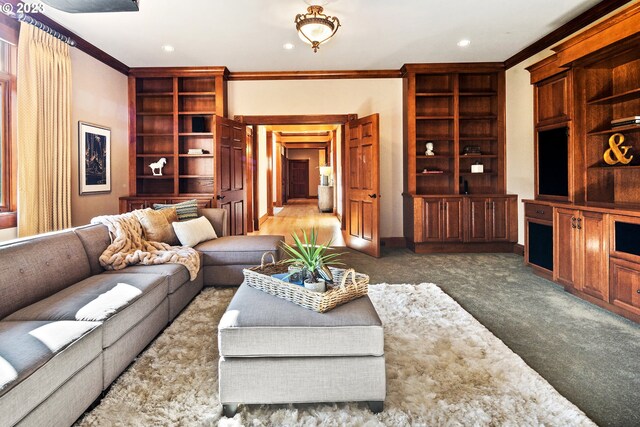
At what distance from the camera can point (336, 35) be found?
462 cm

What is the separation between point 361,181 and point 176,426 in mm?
4562

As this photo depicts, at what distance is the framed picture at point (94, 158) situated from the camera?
4741 mm

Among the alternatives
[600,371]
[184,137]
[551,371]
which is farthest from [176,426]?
[184,137]

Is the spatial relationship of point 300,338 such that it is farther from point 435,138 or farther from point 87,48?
point 87,48

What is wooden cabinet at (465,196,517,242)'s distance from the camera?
5.60 metres

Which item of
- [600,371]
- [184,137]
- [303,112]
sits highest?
[303,112]

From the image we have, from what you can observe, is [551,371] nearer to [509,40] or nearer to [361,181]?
[361,181]

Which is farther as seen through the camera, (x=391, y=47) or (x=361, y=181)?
(x=361, y=181)

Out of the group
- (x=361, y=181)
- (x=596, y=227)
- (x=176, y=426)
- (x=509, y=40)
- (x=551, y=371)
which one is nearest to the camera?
(x=176, y=426)

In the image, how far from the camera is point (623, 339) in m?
2.60

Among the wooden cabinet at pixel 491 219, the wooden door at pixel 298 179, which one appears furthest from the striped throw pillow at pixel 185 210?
the wooden door at pixel 298 179

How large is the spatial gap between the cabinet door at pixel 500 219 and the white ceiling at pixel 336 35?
219cm

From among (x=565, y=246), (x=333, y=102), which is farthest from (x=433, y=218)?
(x=333, y=102)

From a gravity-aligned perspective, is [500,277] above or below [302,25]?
below
